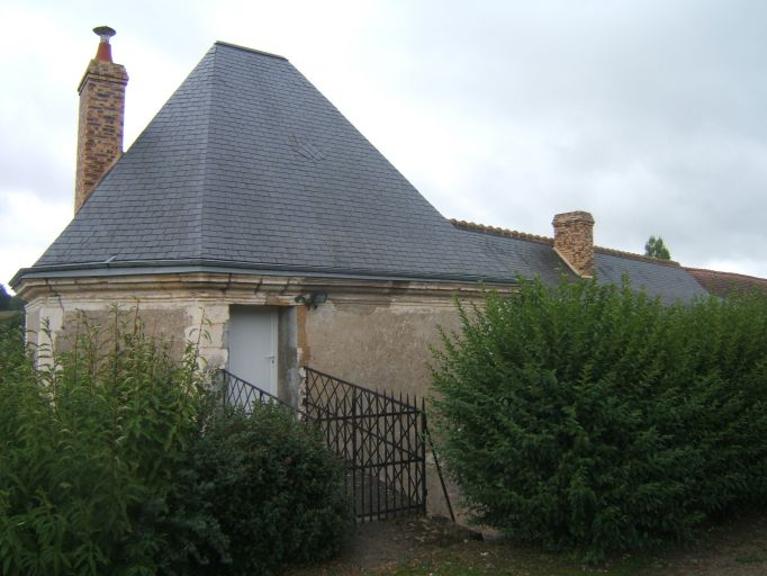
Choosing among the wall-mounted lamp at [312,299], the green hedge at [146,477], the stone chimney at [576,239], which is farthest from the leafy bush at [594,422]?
the stone chimney at [576,239]

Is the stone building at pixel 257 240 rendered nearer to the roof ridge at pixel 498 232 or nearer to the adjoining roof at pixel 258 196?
the adjoining roof at pixel 258 196

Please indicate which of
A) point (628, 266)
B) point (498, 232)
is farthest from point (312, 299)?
point (628, 266)

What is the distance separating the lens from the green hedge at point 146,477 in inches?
174

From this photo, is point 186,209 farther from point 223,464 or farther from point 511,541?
point 511,541

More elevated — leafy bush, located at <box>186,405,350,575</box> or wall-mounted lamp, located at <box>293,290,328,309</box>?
wall-mounted lamp, located at <box>293,290,328,309</box>

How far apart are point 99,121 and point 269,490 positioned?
7.64 metres

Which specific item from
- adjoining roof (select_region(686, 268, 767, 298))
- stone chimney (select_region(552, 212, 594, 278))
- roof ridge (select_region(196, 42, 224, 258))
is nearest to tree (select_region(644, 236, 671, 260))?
adjoining roof (select_region(686, 268, 767, 298))

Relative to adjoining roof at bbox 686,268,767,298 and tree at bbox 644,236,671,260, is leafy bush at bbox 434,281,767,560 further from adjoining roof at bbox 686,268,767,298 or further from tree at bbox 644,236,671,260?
tree at bbox 644,236,671,260

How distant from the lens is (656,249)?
41.0 meters

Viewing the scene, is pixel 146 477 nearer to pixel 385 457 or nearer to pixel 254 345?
pixel 385 457

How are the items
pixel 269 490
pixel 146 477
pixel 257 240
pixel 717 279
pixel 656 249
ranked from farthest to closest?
1. pixel 656 249
2. pixel 717 279
3. pixel 257 240
4. pixel 269 490
5. pixel 146 477

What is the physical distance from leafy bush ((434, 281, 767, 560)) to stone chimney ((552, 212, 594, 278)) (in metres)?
12.8

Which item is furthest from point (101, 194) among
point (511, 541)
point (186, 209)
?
point (511, 541)

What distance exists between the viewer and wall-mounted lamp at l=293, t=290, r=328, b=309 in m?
8.55
